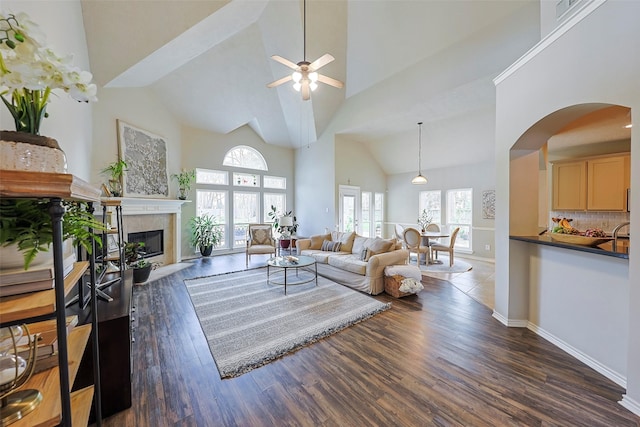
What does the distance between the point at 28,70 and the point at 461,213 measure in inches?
319

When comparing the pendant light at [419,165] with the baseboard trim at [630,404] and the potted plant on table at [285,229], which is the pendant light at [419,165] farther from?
the baseboard trim at [630,404]

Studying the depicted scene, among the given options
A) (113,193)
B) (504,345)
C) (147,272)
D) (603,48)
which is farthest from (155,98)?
(504,345)

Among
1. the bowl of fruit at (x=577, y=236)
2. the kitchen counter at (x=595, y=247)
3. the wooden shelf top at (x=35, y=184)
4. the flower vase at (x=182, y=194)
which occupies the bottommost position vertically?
the kitchen counter at (x=595, y=247)

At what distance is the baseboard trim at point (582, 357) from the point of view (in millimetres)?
1911

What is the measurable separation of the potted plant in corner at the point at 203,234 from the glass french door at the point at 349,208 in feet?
11.6

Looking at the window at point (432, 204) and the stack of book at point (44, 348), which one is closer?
the stack of book at point (44, 348)

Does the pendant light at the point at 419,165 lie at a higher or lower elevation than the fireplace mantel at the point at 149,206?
higher

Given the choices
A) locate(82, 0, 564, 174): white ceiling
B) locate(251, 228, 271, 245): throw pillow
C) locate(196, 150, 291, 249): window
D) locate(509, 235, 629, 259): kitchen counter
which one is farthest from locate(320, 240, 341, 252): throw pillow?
locate(196, 150, 291, 249): window

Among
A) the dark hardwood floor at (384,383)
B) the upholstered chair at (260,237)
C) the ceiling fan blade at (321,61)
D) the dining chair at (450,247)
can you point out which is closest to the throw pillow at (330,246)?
the upholstered chair at (260,237)

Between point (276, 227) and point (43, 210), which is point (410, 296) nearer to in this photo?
point (43, 210)

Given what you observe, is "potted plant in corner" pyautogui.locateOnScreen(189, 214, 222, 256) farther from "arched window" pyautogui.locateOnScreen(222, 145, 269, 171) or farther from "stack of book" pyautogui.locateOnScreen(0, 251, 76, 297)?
"stack of book" pyautogui.locateOnScreen(0, 251, 76, 297)

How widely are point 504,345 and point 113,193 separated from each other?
610cm

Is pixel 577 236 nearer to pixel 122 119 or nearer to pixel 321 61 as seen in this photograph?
pixel 321 61

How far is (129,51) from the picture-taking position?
11.5 feet
